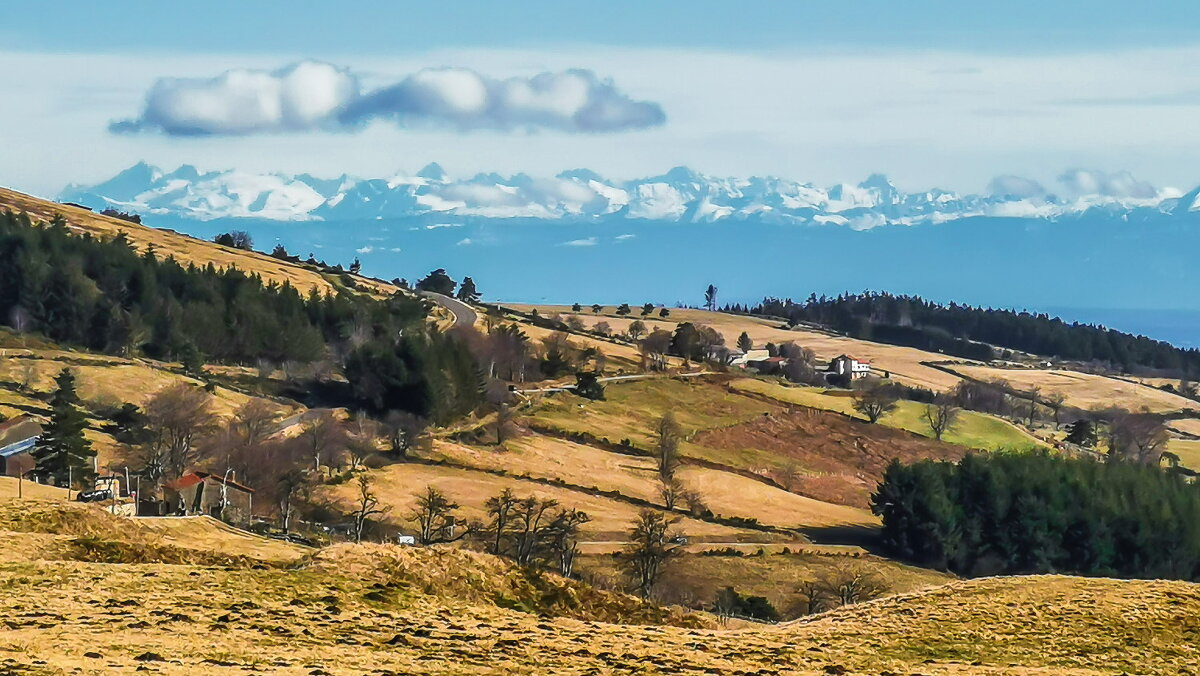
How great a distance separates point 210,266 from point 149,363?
128 ft

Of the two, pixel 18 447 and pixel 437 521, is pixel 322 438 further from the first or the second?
pixel 18 447

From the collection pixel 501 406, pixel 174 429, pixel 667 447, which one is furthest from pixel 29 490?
pixel 501 406

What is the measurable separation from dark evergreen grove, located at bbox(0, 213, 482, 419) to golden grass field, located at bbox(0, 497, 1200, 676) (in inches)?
2920

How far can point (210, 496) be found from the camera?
2849 inches

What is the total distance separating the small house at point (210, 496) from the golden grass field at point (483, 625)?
2643 centimetres

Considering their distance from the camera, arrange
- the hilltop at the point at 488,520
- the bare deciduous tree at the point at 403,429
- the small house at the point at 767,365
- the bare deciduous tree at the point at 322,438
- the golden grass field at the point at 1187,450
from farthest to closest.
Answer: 1. the small house at the point at 767,365
2. the golden grass field at the point at 1187,450
3. the bare deciduous tree at the point at 403,429
4. the bare deciduous tree at the point at 322,438
5. the hilltop at the point at 488,520

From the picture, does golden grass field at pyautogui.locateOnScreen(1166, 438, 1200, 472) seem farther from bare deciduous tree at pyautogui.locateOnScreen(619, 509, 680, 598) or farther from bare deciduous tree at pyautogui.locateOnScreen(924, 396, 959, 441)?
bare deciduous tree at pyautogui.locateOnScreen(619, 509, 680, 598)

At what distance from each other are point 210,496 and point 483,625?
4604 cm

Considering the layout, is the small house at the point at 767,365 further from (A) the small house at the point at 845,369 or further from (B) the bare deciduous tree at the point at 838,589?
(B) the bare deciduous tree at the point at 838,589

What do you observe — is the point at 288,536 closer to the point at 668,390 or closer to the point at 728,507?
the point at 728,507

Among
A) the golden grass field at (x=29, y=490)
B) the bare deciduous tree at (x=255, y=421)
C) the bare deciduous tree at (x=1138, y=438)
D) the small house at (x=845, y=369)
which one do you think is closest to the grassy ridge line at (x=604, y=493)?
the bare deciduous tree at (x=255, y=421)

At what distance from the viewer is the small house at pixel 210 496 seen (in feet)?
226

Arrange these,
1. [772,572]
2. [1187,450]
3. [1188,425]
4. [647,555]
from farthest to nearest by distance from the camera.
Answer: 1. [1188,425]
2. [1187,450]
3. [772,572]
4. [647,555]

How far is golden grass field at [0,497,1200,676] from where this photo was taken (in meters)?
26.0
